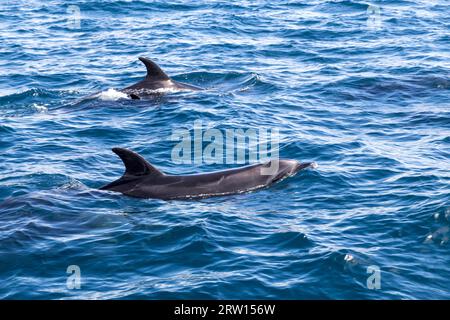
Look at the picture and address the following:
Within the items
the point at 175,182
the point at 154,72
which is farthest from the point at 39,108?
the point at 175,182

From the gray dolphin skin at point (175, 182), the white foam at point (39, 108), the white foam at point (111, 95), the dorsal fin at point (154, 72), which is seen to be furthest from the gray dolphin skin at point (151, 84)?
the gray dolphin skin at point (175, 182)

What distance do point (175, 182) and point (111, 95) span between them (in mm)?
9202

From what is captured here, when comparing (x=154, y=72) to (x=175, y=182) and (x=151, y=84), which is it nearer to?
(x=151, y=84)

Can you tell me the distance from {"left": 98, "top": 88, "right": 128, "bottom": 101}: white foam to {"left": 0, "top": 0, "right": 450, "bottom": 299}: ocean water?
0.34 feet

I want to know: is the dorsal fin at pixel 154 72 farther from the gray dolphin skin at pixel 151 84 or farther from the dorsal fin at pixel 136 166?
the dorsal fin at pixel 136 166

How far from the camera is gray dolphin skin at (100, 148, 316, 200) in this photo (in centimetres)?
1820

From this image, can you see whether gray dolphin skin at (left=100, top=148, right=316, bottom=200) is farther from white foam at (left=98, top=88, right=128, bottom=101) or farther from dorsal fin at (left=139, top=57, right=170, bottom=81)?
dorsal fin at (left=139, top=57, right=170, bottom=81)

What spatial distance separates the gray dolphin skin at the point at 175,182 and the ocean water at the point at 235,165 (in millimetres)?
288

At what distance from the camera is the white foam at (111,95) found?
87.9ft

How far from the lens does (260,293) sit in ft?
45.6

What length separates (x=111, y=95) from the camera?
27.0 metres

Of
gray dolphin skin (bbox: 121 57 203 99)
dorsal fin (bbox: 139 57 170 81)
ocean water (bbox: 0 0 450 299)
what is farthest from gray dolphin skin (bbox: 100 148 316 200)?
dorsal fin (bbox: 139 57 170 81)

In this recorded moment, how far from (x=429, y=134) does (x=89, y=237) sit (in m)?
10.9
